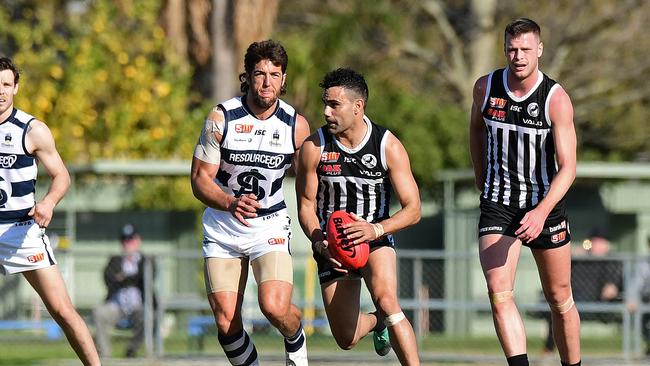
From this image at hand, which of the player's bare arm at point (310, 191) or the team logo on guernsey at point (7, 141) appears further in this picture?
the team logo on guernsey at point (7, 141)

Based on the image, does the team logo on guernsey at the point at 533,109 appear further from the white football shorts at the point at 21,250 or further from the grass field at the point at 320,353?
the grass field at the point at 320,353

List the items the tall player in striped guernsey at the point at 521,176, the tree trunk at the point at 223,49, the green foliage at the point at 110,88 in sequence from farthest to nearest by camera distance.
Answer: the green foliage at the point at 110,88 < the tree trunk at the point at 223,49 < the tall player in striped guernsey at the point at 521,176

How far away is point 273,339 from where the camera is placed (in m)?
19.5

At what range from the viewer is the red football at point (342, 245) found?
378 inches

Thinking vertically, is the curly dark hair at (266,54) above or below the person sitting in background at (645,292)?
above

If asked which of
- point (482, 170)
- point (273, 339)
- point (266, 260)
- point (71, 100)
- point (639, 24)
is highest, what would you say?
point (639, 24)

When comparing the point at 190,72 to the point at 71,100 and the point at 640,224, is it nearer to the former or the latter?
the point at 71,100

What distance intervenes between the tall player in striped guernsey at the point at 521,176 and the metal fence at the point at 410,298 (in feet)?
24.3

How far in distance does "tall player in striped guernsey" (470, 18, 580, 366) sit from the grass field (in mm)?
6936

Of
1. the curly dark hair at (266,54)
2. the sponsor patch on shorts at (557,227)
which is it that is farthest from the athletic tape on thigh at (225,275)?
the sponsor patch on shorts at (557,227)

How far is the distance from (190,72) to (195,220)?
5321 mm

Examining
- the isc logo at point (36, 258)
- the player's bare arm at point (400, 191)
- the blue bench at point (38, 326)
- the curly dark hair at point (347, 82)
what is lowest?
the blue bench at point (38, 326)

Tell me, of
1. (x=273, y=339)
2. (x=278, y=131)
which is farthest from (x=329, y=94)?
(x=273, y=339)

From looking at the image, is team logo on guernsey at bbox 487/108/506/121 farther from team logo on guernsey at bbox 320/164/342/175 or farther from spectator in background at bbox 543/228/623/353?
spectator in background at bbox 543/228/623/353
